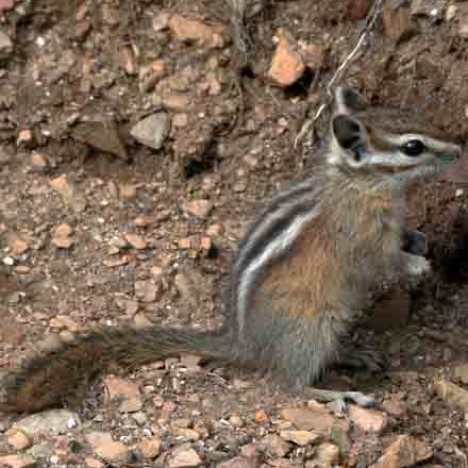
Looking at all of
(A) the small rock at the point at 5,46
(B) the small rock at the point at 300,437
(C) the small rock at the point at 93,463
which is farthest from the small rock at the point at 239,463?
(A) the small rock at the point at 5,46

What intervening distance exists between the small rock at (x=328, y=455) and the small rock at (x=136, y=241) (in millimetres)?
1976

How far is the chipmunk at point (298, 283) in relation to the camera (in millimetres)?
6094

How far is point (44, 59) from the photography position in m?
7.54

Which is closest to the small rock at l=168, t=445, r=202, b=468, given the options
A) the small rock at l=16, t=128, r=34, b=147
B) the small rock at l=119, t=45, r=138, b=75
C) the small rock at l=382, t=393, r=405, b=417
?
the small rock at l=382, t=393, r=405, b=417

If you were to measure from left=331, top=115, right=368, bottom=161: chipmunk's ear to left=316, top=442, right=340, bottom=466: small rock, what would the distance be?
4.91 feet

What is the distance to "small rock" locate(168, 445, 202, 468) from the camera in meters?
5.48

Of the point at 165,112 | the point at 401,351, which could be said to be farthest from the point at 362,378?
the point at 165,112

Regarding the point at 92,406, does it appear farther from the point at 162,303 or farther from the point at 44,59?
the point at 44,59

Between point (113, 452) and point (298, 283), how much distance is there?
1.36 m

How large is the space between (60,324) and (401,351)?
196 centimetres

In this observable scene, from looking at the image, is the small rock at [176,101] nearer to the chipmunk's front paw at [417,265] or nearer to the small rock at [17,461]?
the chipmunk's front paw at [417,265]

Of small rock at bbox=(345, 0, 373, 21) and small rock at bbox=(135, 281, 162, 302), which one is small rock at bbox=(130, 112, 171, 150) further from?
small rock at bbox=(345, 0, 373, 21)

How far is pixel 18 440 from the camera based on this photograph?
560 centimetres

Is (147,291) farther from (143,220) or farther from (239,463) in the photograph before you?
(239,463)
